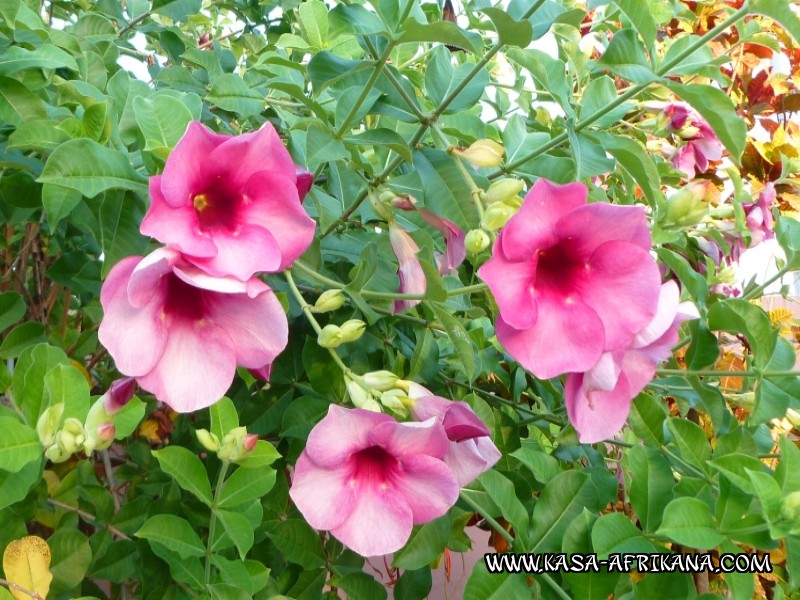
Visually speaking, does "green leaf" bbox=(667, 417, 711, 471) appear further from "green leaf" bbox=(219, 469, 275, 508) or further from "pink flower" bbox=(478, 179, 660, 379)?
"green leaf" bbox=(219, 469, 275, 508)

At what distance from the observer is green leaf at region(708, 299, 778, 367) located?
0.80 m

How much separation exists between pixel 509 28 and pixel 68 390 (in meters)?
0.54

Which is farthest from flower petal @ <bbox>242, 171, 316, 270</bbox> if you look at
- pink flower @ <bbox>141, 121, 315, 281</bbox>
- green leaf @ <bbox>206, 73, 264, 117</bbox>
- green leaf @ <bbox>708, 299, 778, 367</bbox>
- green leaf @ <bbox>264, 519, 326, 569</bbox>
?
green leaf @ <bbox>708, 299, 778, 367</bbox>

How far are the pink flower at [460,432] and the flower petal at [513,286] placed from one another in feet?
0.41

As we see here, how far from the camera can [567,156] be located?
0.87 metres

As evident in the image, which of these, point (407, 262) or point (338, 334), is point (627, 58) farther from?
point (338, 334)

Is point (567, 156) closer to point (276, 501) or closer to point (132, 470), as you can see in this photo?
point (276, 501)

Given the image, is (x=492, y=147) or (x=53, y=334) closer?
(x=492, y=147)

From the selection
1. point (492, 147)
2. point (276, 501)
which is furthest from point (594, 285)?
point (276, 501)

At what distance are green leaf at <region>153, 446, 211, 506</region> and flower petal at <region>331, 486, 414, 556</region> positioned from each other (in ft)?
0.59

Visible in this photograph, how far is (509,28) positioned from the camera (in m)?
0.58

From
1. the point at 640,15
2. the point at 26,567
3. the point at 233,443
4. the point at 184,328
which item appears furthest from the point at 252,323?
the point at 640,15

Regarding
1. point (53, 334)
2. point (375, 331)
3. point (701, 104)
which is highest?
point (701, 104)

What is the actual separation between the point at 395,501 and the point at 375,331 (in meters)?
0.33
